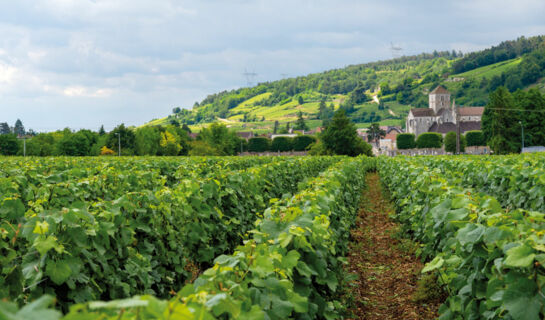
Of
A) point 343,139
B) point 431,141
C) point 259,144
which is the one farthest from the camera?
point 431,141

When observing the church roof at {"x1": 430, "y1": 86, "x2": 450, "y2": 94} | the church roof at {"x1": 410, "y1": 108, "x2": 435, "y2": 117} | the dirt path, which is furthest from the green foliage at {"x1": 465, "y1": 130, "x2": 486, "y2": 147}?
the dirt path

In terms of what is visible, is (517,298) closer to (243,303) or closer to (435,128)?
(243,303)

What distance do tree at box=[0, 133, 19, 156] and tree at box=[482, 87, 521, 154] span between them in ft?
285

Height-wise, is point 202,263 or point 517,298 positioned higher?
point 517,298

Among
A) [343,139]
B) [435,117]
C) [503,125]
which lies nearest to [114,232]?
[343,139]

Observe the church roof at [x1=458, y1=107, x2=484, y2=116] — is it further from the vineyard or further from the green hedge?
the green hedge

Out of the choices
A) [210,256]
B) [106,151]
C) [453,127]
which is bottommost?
[453,127]

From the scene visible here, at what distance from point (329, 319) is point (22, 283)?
2.79 meters

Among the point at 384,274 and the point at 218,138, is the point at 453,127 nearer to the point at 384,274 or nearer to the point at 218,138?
the point at 218,138

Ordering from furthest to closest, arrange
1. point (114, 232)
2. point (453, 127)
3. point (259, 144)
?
1. point (453, 127)
2. point (259, 144)
3. point (114, 232)

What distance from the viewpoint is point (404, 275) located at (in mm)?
8703

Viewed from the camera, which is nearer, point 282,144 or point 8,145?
point 8,145

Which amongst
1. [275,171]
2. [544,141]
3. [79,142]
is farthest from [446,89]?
[275,171]

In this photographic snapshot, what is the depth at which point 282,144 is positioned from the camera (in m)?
125
